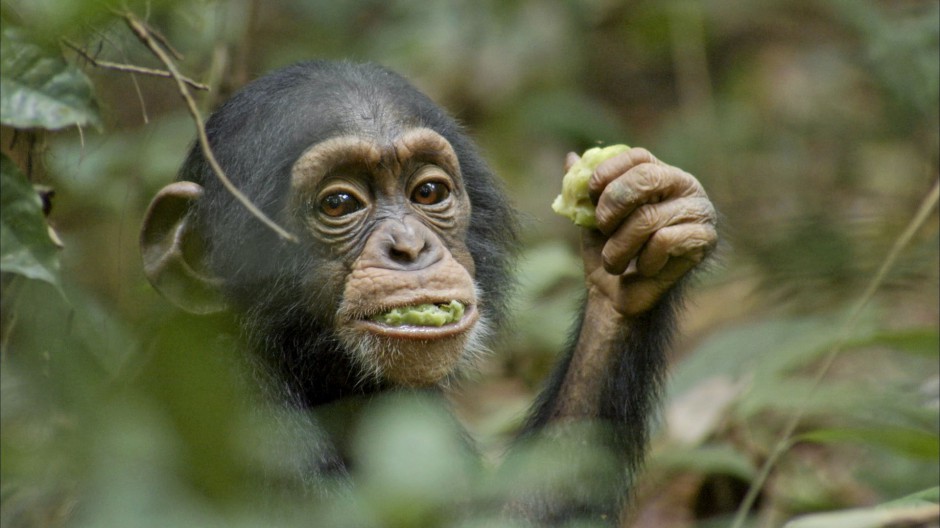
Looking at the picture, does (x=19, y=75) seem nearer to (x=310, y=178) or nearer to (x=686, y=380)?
(x=310, y=178)

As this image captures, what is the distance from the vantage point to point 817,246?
5.85 metres

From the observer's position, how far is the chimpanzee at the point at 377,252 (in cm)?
396

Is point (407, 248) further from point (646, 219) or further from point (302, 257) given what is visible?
point (646, 219)

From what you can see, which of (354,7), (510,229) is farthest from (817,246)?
(354,7)

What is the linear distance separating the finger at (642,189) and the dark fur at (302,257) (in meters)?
0.61

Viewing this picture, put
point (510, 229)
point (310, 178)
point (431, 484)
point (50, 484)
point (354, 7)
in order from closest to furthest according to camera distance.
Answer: point (431, 484) → point (50, 484) → point (310, 178) → point (510, 229) → point (354, 7)

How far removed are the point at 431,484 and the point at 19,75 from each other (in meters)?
2.19

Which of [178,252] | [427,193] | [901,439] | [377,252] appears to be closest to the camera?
[901,439]

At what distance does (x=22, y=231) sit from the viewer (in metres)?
3.12

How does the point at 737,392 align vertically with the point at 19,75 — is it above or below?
below

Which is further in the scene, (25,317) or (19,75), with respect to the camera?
(25,317)

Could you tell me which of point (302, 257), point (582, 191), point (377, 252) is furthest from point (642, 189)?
point (302, 257)

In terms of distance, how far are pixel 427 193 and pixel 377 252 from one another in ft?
1.67

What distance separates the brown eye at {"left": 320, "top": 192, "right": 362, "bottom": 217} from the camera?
420 cm
